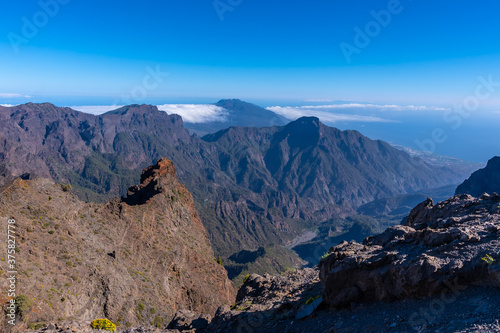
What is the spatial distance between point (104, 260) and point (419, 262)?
3748 cm

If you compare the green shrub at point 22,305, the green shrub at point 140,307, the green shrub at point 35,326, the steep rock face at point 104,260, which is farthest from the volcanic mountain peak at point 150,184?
the green shrub at point 35,326

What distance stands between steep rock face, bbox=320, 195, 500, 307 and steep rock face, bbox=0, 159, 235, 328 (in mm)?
26605

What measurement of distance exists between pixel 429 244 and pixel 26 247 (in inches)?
1571

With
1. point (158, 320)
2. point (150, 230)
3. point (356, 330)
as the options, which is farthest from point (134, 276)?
point (356, 330)

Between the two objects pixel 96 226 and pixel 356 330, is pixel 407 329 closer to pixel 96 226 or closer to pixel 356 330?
pixel 356 330

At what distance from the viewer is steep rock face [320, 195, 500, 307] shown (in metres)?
16.0

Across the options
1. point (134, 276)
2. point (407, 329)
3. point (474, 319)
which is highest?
point (474, 319)

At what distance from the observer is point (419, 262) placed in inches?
678

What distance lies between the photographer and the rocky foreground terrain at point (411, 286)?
14.9 metres

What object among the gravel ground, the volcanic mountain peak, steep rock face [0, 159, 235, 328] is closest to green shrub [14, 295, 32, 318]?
steep rock face [0, 159, 235, 328]

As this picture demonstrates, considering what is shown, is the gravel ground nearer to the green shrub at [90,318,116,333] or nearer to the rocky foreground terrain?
the rocky foreground terrain

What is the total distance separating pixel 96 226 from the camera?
139 ft

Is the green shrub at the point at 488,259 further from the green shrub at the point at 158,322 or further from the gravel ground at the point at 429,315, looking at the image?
the green shrub at the point at 158,322

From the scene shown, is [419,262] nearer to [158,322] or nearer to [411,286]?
[411,286]
